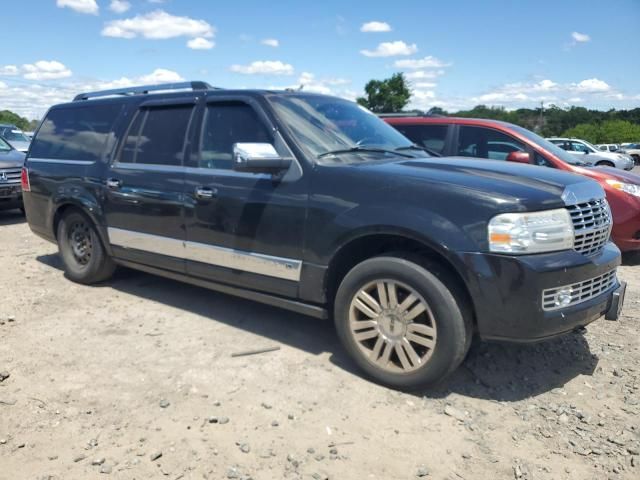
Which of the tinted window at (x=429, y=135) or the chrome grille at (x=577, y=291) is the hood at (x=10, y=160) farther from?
the chrome grille at (x=577, y=291)

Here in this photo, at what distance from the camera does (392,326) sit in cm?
333

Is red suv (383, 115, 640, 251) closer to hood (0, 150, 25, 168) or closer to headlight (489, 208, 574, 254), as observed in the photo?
headlight (489, 208, 574, 254)

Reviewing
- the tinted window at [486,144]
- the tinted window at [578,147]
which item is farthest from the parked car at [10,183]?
the tinted window at [578,147]

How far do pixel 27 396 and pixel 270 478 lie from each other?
68.9 inches

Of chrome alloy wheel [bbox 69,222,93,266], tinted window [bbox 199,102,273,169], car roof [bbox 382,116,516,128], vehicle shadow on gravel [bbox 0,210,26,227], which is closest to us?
tinted window [bbox 199,102,273,169]

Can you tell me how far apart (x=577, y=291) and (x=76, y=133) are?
4.77m

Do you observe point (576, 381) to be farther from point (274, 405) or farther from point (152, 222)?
point (152, 222)

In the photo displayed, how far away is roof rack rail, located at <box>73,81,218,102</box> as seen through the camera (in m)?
4.71

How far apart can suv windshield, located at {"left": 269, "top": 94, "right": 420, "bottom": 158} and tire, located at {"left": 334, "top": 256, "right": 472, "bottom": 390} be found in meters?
1.00

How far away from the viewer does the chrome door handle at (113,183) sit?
4832 millimetres

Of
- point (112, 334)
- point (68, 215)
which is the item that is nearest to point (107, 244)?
point (68, 215)

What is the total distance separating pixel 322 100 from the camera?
444 centimetres

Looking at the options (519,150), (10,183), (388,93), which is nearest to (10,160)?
(10,183)

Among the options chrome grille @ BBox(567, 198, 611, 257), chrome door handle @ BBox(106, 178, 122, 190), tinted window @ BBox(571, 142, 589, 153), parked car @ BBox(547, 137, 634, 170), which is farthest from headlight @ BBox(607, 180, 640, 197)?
tinted window @ BBox(571, 142, 589, 153)
